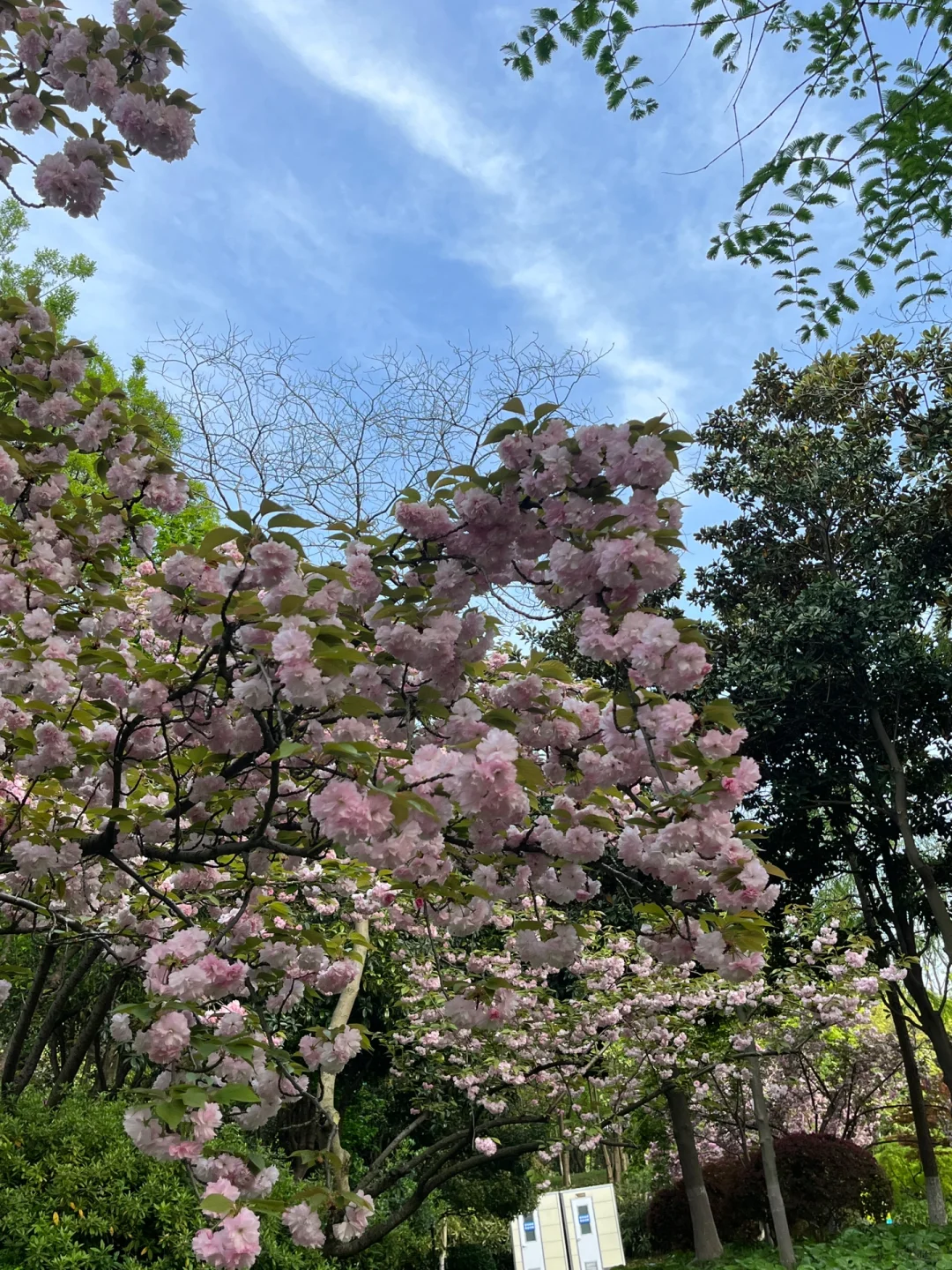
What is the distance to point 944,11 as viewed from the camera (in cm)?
374

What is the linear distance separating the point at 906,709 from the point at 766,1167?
6.03 meters

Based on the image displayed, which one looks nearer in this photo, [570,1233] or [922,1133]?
[922,1133]

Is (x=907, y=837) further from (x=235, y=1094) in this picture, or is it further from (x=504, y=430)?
(x=235, y=1094)

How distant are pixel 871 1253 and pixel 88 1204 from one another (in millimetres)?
7126

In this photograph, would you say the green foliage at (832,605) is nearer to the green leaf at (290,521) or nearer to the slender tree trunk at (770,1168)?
the slender tree trunk at (770,1168)

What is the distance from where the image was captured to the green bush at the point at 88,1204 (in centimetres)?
449

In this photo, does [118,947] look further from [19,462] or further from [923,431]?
[923,431]

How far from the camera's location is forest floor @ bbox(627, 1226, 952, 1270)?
24.1 ft

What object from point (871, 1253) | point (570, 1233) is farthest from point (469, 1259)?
point (871, 1253)

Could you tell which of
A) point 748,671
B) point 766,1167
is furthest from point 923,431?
point 766,1167

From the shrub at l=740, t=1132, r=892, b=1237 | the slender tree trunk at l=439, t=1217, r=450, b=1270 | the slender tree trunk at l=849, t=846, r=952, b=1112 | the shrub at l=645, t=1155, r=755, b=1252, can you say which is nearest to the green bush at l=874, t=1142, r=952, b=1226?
the shrub at l=740, t=1132, r=892, b=1237

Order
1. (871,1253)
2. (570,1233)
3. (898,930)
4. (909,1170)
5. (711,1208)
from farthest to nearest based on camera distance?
(909,1170)
(898,930)
(711,1208)
(570,1233)
(871,1253)

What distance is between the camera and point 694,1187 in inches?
405

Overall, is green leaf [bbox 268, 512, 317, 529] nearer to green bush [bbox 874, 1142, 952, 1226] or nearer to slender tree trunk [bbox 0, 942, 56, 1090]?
slender tree trunk [bbox 0, 942, 56, 1090]
